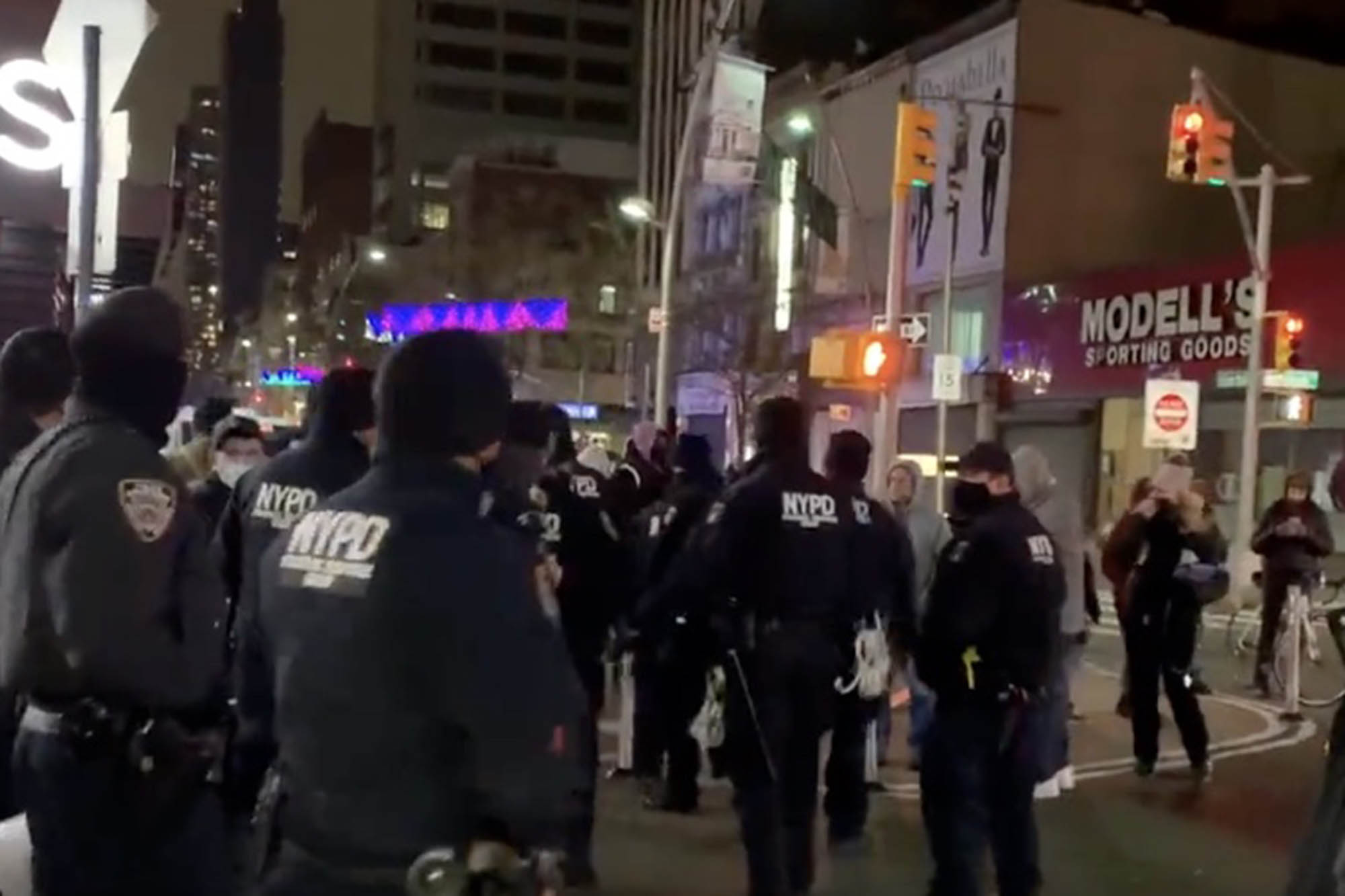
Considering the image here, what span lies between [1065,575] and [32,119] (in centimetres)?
523

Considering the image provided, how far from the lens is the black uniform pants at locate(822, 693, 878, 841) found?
821 cm

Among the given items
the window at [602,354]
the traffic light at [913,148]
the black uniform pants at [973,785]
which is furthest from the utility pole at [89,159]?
the window at [602,354]

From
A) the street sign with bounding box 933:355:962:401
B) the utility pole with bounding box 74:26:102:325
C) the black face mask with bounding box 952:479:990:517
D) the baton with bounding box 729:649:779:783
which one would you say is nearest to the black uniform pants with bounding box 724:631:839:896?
the baton with bounding box 729:649:779:783

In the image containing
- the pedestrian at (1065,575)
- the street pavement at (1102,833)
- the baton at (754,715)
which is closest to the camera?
the baton at (754,715)

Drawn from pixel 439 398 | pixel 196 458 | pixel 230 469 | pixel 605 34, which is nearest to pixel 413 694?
pixel 439 398

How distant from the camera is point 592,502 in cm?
812

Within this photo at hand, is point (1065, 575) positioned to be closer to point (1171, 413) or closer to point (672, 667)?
point (672, 667)

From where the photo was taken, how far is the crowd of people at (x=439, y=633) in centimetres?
324

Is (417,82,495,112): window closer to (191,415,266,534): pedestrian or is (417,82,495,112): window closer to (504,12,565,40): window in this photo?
(504,12,565,40): window

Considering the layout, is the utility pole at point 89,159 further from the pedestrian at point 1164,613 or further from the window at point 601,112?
the window at point 601,112

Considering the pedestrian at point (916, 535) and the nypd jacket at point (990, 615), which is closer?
the nypd jacket at point (990, 615)

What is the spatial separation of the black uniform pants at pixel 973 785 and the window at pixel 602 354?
200 ft

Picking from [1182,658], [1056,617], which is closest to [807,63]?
[1182,658]

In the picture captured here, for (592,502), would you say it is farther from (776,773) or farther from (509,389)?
(509,389)
